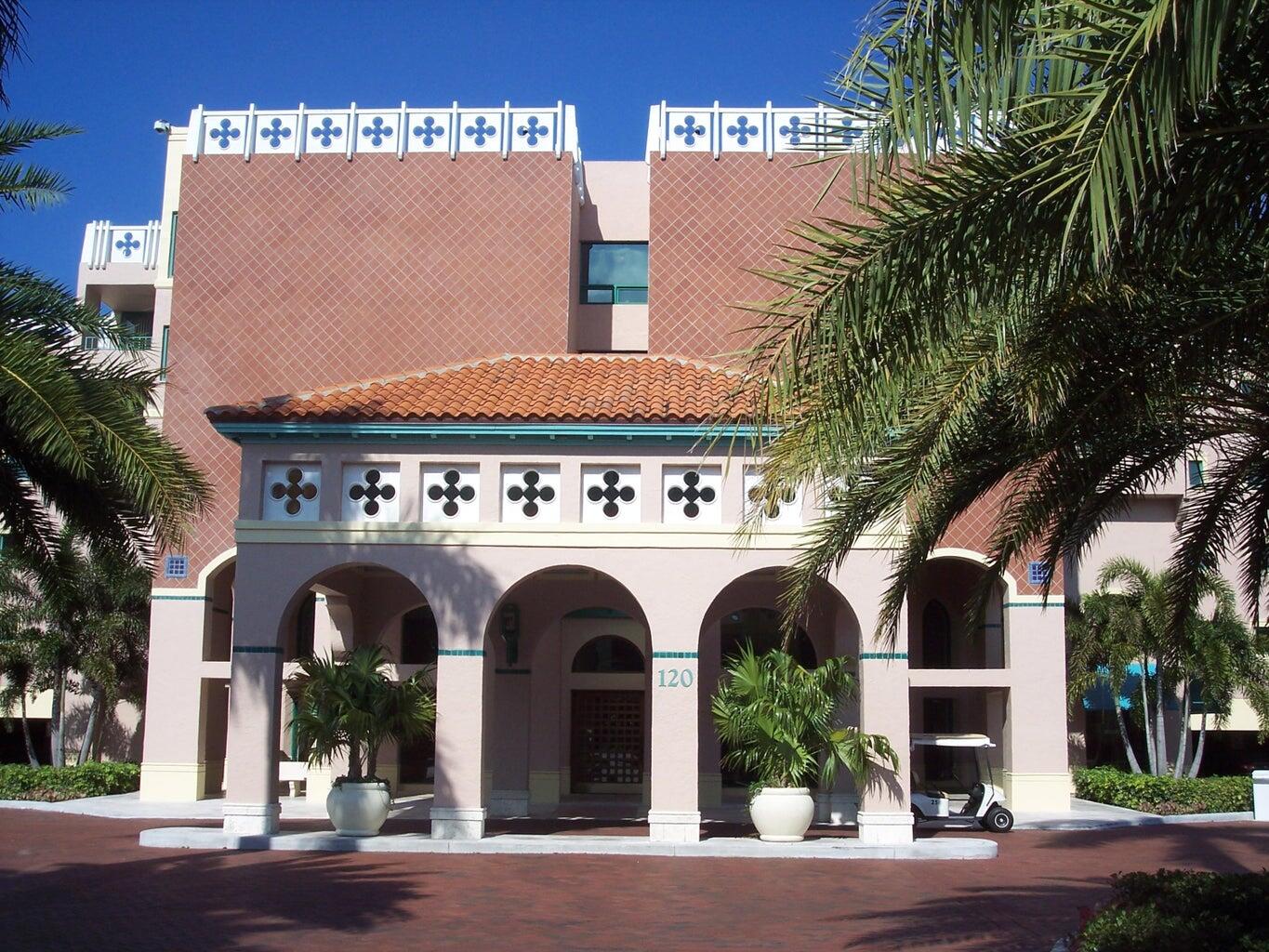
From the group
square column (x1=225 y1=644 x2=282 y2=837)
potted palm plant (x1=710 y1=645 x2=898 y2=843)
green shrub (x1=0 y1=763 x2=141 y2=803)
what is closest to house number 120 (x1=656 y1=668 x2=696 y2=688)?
potted palm plant (x1=710 y1=645 x2=898 y2=843)

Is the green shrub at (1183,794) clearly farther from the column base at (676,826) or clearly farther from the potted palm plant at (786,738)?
the column base at (676,826)

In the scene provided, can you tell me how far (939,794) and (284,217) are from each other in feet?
56.2

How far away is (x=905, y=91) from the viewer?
7.25 meters

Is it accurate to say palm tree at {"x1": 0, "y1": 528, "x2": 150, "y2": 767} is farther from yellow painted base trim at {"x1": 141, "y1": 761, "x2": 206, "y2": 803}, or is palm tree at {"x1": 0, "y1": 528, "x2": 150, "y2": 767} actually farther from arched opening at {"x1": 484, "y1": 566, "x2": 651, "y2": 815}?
arched opening at {"x1": 484, "y1": 566, "x2": 651, "y2": 815}

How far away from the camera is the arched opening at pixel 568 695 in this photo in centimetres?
2520

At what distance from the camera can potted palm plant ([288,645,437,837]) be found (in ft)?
64.2

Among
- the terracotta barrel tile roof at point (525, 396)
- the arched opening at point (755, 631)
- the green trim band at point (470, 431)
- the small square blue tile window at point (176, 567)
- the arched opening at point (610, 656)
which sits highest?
the terracotta barrel tile roof at point (525, 396)

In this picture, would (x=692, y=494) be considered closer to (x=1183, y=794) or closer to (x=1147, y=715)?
(x=1183, y=794)

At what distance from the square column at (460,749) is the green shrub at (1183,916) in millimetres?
10334

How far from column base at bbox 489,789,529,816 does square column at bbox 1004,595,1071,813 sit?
9099 mm

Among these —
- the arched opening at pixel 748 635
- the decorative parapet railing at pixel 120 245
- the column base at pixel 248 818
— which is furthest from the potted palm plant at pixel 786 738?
the decorative parapet railing at pixel 120 245

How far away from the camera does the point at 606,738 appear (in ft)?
95.1

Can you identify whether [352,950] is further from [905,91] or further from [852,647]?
[852,647]

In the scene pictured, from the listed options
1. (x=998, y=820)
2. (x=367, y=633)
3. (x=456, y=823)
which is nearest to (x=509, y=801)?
(x=367, y=633)
